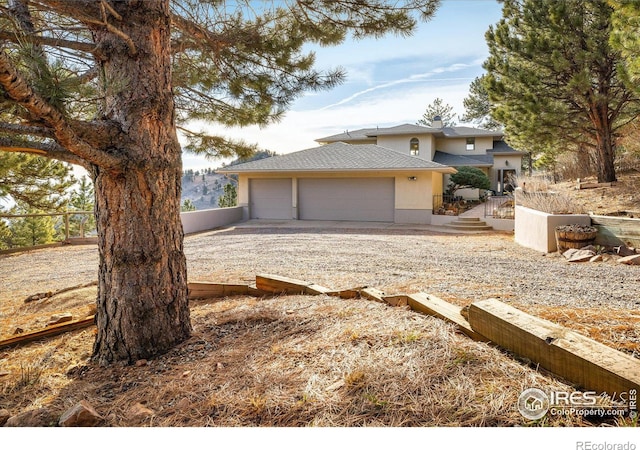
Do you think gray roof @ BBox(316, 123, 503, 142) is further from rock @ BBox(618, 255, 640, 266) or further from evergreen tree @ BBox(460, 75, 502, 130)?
rock @ BBox(618, 255, 640, 266)

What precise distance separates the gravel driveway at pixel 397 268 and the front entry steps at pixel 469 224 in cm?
136

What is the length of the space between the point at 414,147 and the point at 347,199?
24.0 ft

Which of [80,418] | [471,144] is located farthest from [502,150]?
[80,418]

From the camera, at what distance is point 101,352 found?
2295 mm

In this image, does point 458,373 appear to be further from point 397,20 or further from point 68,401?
point 397,20

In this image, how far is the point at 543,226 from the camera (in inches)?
242

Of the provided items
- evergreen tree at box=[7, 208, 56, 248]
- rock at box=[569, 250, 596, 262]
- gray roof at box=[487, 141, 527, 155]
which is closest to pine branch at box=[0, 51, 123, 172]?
rock at box=[569, 250, 596, 262]

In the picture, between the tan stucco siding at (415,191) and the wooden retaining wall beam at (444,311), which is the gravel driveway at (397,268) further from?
the tan stucco siding at (415,191)

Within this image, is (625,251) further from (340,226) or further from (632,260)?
(340,226)

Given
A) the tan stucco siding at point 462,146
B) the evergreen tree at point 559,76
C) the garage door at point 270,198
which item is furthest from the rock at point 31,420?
the tan stucco siding at point 462,146

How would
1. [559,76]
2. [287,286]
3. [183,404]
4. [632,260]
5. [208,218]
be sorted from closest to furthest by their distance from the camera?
[183,404], [287,286], [632,260], [559,76], [208,218]

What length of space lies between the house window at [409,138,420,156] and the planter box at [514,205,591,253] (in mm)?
11484

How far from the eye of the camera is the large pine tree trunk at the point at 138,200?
2.18 m

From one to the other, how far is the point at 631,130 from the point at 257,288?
470 inches
